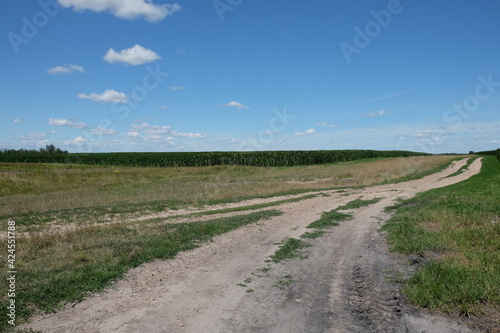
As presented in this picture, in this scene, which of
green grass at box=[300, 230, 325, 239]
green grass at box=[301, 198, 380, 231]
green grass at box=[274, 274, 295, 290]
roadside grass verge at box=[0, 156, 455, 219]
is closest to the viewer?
green grass at box=[274, 274, 295, 290]

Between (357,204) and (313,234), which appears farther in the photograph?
(357,204)

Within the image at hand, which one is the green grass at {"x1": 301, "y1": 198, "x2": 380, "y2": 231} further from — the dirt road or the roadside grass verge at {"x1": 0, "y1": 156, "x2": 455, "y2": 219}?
the roadside grass verge at {"x1": 0, "y1": 156, "x2": 455, "y2": 219}

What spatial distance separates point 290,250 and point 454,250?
14.1 ft

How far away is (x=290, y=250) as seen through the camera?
9.77 meters

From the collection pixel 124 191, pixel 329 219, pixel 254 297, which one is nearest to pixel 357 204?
pixel 329 219

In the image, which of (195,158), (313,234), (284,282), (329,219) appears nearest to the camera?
(284,282)

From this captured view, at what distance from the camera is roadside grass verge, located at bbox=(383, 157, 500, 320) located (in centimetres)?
602

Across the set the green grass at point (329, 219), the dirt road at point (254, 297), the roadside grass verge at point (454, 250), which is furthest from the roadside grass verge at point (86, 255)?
the roadside grass verge at point (454, 250)

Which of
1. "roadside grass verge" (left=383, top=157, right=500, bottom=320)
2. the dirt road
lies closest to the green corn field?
"roadside grass verge" (left=383, top=157, right=500, bottom=320)

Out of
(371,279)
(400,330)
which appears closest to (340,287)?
(371,279)

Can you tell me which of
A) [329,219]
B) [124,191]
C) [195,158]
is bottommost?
[124,191]

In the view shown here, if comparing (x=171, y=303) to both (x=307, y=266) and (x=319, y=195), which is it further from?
(x=319, y=195)

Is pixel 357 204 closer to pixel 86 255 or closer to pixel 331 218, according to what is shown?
pixel 331 218

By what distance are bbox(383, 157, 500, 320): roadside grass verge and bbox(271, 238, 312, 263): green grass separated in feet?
8.48
